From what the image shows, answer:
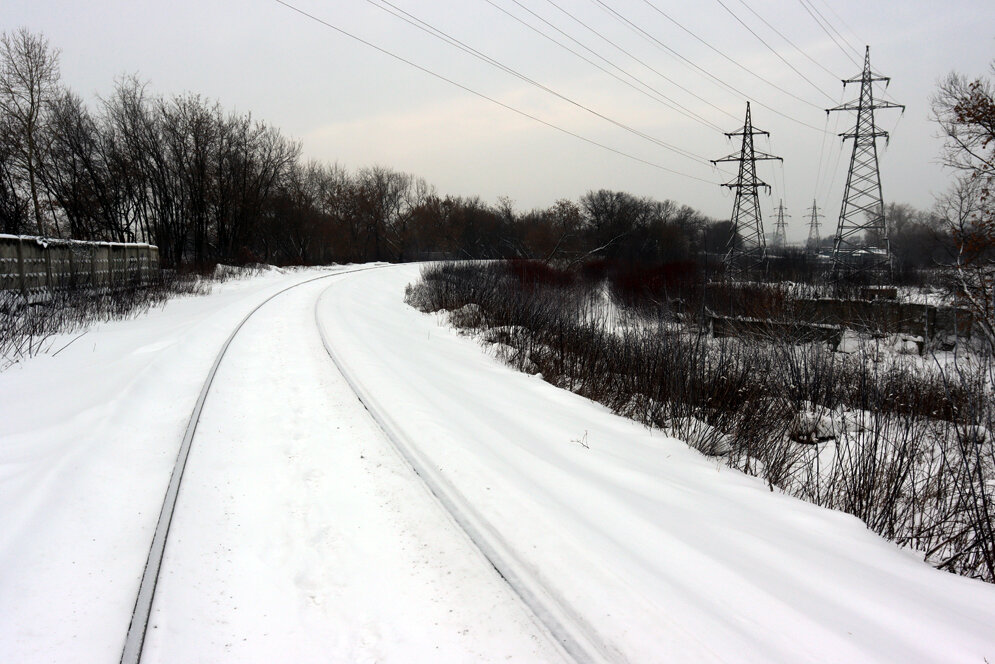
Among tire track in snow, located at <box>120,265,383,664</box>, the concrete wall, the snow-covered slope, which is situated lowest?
the snow-covered slope

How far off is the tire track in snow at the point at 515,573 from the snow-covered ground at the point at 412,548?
32 millimetres

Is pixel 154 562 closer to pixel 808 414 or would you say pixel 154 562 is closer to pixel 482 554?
pixel 482 554

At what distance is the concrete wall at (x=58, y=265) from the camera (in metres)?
14.0

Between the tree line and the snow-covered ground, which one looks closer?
the snow-covered ground

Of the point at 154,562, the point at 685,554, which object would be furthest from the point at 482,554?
the point at 154,562

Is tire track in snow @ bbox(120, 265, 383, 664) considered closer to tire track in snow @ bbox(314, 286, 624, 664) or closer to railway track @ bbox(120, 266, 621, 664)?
railway track @ bbox(120, 266, 621, 664)

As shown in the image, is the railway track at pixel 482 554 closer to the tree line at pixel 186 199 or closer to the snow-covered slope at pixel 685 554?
the snow-covered slope at pixel 685 554

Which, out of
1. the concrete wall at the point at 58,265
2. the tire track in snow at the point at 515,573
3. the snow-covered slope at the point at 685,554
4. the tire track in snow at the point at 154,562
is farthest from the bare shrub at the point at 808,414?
the concrete wall at the point at 58,265

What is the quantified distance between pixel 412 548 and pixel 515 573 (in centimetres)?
73

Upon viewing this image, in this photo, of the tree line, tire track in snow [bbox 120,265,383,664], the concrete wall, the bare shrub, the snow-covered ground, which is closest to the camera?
tire track in snow [bbox 120,265,383,664]

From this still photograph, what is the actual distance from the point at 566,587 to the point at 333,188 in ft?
270

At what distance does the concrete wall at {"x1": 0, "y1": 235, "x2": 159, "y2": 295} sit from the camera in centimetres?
1395

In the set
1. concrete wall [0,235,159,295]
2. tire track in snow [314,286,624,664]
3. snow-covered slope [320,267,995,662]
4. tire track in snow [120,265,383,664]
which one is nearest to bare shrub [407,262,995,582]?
snow-covered slope [320,267,995,662]

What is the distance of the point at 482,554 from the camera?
369cm
